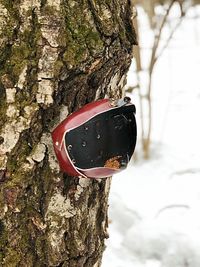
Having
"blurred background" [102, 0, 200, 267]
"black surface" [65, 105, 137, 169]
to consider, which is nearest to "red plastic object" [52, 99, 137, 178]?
"black surface" [65, 105, 137, 169]

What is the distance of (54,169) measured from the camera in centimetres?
105

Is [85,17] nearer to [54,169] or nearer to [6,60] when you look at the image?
[6,60]

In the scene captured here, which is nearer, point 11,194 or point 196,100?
point 11,194

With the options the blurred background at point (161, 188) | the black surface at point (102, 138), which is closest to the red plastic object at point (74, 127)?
the black surface at point (102, 138)

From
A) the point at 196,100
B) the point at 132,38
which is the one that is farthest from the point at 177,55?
the point at 132,38

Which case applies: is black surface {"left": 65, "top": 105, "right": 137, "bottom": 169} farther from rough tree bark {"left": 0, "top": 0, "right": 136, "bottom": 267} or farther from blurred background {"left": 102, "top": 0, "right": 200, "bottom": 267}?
blurred background {"left": 102, "top": 0, "right": 200, "bottom": 267}

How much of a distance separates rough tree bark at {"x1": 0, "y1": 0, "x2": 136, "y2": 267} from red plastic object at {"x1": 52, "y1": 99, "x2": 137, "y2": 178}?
0.03 m

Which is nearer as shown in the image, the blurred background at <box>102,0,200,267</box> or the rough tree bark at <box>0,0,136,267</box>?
the rough tree bark at <box>0,0,136,267</box>

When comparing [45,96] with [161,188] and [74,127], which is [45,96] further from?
[161,188]

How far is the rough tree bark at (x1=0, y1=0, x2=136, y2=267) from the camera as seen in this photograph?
3.24 feet

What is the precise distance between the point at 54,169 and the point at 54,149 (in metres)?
0.05

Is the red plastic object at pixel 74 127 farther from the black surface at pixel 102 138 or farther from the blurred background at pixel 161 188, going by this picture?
the blurred background at pixel 161 188

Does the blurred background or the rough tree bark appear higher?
the rough tree bark

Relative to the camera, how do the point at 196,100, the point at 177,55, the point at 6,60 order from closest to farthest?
the point at 6,60
the point at 196,100
the point at 177,55
